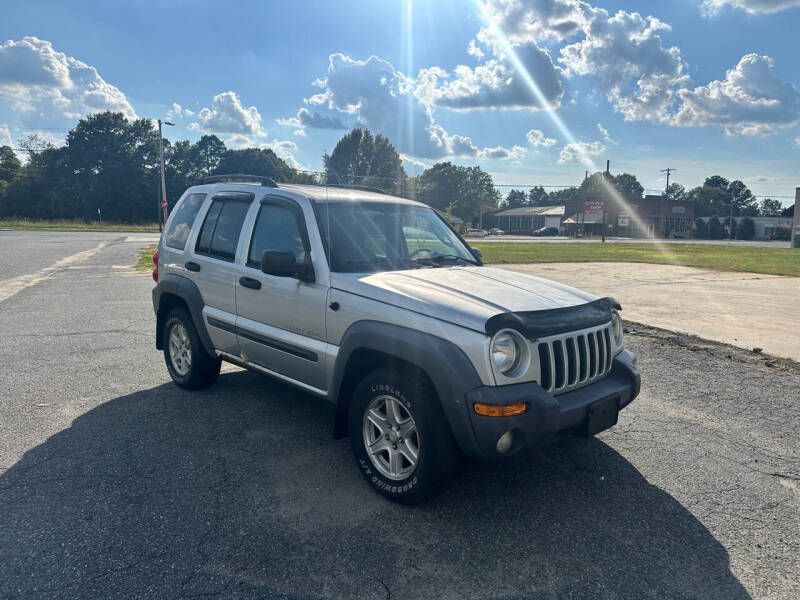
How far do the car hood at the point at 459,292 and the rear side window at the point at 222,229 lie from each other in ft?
4.46

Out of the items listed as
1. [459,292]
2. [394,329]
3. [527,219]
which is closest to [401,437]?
[394,329]

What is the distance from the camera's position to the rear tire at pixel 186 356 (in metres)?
5.12

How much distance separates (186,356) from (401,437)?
2.94 metres

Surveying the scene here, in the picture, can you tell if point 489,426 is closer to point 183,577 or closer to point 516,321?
point 516,321

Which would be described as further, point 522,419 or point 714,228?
point 714,228

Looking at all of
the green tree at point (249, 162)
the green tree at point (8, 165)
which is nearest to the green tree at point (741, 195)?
the green tree at point (249, 162)

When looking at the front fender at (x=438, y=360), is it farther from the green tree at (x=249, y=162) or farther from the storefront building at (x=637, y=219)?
the green tree at (x=249, y=162)

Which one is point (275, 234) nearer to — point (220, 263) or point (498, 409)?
point (220, 263)

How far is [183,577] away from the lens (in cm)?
260

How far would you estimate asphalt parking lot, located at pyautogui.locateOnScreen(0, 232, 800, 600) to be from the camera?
262 centimetres

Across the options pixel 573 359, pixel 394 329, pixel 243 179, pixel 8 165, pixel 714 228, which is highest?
pixel 8 165

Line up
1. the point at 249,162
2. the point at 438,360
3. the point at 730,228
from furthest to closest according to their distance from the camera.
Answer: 1. the point at 249,162
2. the point at 730,228
3. the point at 438,360

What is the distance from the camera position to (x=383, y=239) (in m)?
4.25

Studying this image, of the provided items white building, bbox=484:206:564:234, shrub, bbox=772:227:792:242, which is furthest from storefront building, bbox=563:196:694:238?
shrub, bbox=772:227:792:242
